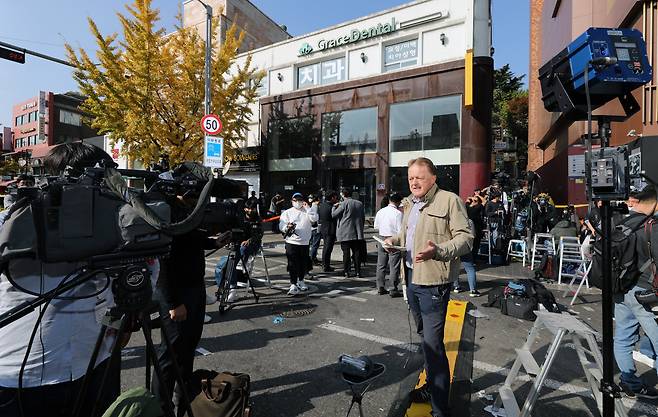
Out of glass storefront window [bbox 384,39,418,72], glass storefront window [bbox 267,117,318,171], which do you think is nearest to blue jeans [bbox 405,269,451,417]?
glass storefront window [bbox 384,39,418,72]

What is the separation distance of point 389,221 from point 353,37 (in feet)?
42.6

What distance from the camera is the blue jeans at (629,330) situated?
3.23 metres

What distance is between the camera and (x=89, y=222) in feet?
4.31

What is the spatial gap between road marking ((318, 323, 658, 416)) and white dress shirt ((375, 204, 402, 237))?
254 centimetres

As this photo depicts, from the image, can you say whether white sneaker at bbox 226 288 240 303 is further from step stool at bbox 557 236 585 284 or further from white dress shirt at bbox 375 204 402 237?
step stool at bbox 557 236 585 284

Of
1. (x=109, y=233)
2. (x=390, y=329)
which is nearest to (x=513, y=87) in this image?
(x=390, y=329)

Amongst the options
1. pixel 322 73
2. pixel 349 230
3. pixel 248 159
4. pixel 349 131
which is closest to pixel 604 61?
pixel 349 230

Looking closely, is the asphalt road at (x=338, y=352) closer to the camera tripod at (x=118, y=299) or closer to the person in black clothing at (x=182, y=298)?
the person in black clothing at (x=182, y=298)

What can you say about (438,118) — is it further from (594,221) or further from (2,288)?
(2,288)

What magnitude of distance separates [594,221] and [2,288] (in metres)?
3.36

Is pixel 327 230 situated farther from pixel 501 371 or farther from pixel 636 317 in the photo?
pixel 636 317

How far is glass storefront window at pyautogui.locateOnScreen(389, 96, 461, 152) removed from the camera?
48.0 feet

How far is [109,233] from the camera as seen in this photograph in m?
1.34

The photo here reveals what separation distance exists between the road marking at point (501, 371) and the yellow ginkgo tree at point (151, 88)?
494 inches
